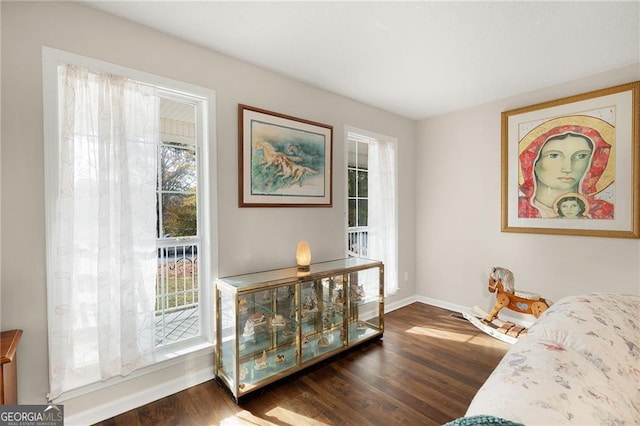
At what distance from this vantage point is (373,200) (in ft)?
12.0

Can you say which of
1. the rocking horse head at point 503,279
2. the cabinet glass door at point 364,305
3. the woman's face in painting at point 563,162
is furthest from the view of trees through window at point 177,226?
the woman's face in painting at point 563,162

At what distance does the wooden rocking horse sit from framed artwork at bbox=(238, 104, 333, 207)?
2.00 meters

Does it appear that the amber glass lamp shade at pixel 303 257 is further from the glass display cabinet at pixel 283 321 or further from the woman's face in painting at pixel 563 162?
the woman's face in painting at pixel 563 162

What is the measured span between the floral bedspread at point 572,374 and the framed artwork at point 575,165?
6.28ft

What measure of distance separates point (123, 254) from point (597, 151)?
4090 mm

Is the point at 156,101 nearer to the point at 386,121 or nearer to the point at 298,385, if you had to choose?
the point at 298,385

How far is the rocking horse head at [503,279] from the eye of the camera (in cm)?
302

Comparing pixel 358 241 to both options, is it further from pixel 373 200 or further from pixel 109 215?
pixel 109 215

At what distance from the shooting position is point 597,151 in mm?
2695

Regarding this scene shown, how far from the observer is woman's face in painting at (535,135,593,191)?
2.78m

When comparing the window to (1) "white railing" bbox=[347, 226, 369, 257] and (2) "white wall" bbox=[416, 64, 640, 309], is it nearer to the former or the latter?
(1) "white railing" bbox=[347, 226, 369, 257]

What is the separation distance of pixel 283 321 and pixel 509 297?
7.83 ft

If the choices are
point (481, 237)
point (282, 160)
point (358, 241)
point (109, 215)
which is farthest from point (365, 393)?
point (481, 237)

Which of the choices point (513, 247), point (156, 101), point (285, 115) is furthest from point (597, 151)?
point (156, 101)
